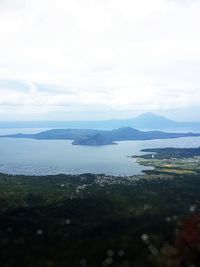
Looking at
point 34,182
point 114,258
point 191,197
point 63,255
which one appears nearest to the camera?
point 114,258

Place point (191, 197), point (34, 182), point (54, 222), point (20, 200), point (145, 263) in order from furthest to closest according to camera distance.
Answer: point (34, 182), point (191, 197), point (20, 200), point (54, 222), point (145, 263)

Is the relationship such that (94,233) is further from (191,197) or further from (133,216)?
(191,197)

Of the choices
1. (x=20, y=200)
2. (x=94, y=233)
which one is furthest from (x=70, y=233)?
(x=20, y=200)

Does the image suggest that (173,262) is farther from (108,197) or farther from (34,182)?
(34,182)

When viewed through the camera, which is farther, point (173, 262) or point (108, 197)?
point (108, 197)

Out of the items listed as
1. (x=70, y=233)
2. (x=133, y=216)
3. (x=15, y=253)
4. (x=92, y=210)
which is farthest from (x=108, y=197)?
(x=15, y=253)

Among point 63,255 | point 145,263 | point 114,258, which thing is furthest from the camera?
point 63,255

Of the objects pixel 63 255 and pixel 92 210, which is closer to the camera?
pixel 63 255

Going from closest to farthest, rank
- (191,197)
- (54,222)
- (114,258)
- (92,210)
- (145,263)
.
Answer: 1. (145,263)
2. (114,258)
3. (54,222)
4. (92,210)
5. (191,197)

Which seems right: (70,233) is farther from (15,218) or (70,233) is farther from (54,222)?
(15,218)
